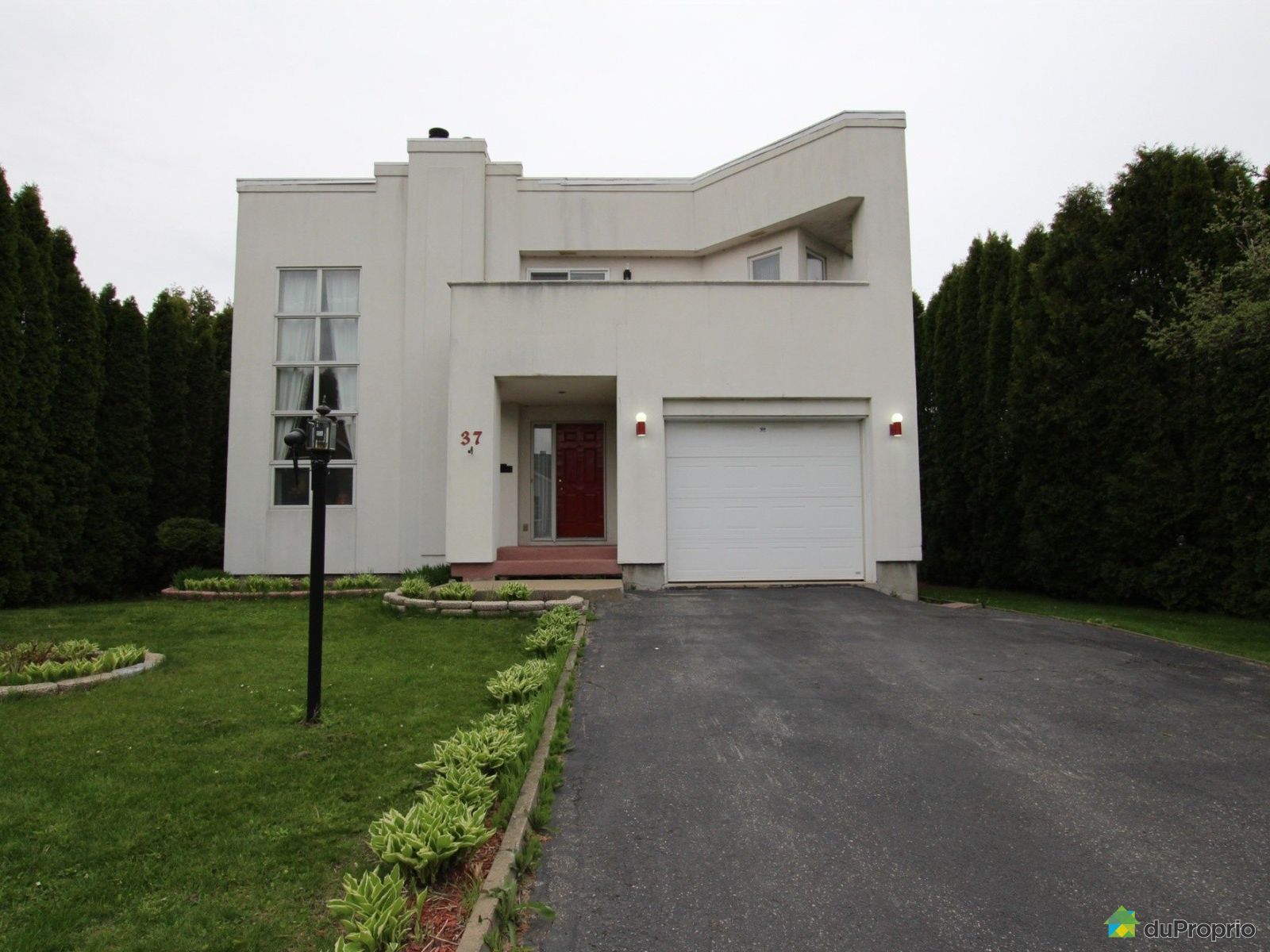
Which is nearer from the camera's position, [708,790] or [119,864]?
[119,864]

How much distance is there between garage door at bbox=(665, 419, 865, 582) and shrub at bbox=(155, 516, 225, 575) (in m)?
9.27

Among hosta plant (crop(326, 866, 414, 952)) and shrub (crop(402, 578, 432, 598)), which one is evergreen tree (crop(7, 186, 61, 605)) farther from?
hosta plant (crop(326, 866, 414, 952))

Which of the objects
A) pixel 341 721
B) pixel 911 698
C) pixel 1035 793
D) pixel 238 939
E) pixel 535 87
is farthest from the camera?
pixel 535 87

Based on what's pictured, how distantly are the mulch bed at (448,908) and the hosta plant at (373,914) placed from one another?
0.08 m

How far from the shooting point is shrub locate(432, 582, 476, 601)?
29.0 ft

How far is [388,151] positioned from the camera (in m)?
12.5

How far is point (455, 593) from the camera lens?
29.0 ft

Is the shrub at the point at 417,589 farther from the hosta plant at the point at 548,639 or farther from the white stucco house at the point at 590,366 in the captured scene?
the hosta plant at the point at 548,639

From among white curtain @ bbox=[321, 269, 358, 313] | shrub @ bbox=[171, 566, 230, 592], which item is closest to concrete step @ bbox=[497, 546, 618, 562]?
shrub @ bbox=[171, 566, 230, 592]

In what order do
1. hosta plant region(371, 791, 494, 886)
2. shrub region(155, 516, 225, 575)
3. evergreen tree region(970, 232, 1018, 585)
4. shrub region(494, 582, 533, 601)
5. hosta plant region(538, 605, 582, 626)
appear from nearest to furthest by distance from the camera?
hosta plant region(371, 791, 494, 886) < hosta plant region(538, 605, 582, 626) < shrub region(494, 582, 533, 601) < shrub region(155, 516, 225, 575) < evergreen tree region(970, 232, 1018, 585)

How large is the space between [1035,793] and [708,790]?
1.82m

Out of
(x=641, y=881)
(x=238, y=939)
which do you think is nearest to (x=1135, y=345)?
(x=641, y=881)

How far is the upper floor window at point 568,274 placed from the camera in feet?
41.8

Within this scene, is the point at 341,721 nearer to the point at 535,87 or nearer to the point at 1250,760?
the point at 1250,760
